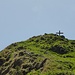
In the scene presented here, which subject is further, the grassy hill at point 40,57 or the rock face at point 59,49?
the rock face at point 59,49

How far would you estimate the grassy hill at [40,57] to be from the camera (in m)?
112

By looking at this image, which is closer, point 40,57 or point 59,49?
point 40,57

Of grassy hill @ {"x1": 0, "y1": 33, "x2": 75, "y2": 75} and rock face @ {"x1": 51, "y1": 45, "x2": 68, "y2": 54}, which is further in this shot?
rock face @ {"x1": 51, "y1": 45, "x2": 68, "y2": 54}

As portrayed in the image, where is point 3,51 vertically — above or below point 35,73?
above

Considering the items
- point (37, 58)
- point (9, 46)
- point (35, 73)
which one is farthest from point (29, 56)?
point (9, 46)

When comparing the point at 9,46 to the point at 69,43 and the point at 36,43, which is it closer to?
the point at 36,43

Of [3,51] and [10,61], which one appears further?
[3,51]

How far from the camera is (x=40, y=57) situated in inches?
4717

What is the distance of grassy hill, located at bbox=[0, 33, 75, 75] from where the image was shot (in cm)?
11219

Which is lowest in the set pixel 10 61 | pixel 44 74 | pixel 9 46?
pixel 44 74

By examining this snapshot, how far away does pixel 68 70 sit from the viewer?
110 metres

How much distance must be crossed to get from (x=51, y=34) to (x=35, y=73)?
134 ft

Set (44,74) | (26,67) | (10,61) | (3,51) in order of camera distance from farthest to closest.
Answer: (3,51)
(10,61)
(26,67)
(44,74)

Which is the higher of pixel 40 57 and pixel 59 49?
pixel 59 49
